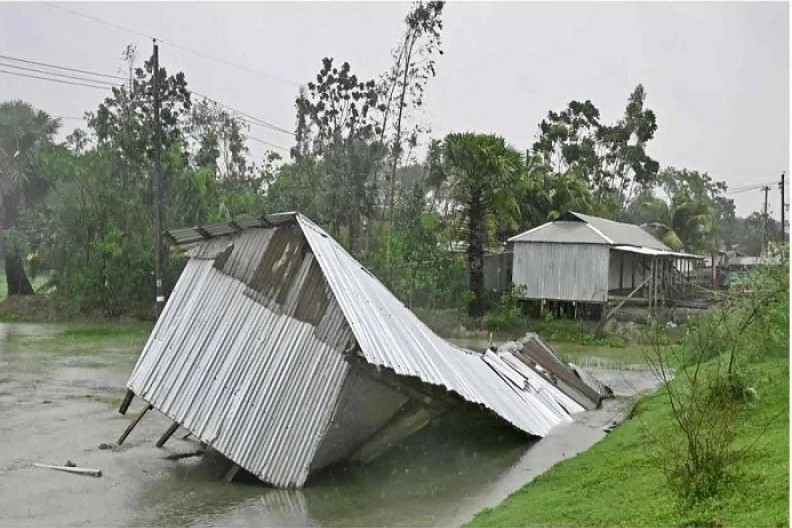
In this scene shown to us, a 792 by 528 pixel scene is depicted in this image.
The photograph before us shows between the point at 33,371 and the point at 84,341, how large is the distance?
6044 millimetres

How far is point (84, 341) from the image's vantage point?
26469 millimetres

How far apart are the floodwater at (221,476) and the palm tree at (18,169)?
19.4 m

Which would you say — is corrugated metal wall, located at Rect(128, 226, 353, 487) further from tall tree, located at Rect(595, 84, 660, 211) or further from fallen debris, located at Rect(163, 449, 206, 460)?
tall tree, located at Rect(595, 84, 660, 211)

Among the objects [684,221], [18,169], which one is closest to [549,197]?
[684,221]

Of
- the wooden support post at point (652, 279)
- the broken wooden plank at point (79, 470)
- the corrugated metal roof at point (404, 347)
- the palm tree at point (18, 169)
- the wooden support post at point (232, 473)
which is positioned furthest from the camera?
the palm tree at point (18, 169)

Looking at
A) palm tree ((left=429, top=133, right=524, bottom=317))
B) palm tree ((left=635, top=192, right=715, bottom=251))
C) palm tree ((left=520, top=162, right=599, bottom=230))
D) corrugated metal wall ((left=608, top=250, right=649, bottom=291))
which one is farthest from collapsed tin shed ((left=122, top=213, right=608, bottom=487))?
palm tree ((left=635, top=192, right=715, bottom=251))

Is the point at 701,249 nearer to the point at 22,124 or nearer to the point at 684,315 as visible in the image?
the point at 684,315

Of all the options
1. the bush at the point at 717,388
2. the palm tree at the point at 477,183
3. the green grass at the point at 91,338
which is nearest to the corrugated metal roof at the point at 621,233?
the palm tree at the point at 477,183

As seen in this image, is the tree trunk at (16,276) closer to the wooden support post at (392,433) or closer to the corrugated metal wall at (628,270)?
the corrugated metal wall at (628,270)

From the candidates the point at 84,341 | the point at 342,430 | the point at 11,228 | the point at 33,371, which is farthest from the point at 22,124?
the point at 342,430

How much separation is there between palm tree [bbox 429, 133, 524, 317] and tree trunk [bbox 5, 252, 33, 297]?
1688cm

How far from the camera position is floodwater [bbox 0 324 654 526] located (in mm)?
9953

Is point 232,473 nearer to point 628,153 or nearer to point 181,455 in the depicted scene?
point 181,455

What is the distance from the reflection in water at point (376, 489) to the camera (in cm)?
989
